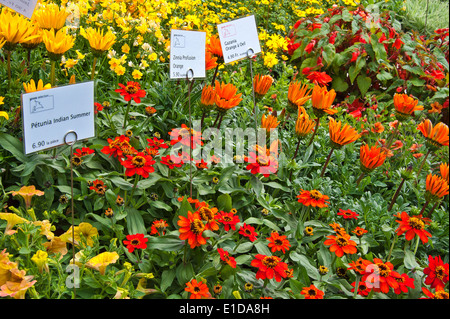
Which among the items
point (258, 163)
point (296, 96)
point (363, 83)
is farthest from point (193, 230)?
point (363, 83)

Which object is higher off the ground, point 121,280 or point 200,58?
point 200,58

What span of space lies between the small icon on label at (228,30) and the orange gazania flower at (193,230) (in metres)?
0.96

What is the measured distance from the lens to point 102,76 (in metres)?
2.37

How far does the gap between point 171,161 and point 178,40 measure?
486 millimetres

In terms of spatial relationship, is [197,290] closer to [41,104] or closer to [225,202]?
[225,202]

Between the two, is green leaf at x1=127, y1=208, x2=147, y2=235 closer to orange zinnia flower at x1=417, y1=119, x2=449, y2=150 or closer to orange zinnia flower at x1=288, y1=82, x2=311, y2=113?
orange zinnia flower at x1=288, y1=82, x2=311, y2=113

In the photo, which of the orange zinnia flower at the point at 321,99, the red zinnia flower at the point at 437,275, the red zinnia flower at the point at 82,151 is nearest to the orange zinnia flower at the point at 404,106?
the orange zinnia flower at the point at 321,99

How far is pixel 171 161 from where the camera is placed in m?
1.71

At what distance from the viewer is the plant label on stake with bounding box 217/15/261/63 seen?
6.31 feet

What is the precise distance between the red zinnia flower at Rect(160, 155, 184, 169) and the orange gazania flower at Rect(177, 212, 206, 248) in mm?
425

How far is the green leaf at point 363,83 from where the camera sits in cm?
325
